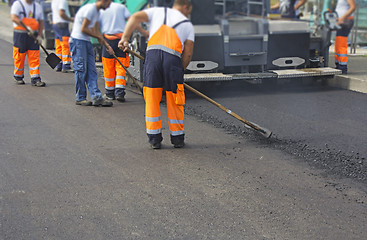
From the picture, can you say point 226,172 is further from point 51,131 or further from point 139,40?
point 139,40

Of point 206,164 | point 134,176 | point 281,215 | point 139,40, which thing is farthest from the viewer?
point 139,40

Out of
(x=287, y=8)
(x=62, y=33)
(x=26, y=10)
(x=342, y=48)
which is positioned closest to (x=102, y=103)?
(x=26, y=10)

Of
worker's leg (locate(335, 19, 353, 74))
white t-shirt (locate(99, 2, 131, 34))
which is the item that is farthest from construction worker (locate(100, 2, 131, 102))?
worker's leg (locate(335, 19, 353, 74))

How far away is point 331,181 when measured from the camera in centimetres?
480

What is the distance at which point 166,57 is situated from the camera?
575 centimetres

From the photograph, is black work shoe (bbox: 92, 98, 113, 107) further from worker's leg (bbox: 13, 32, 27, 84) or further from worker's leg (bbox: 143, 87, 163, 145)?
worker's leg (bbox: 13, 32, 27, 84)

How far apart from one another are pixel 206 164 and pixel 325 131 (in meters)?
1.93

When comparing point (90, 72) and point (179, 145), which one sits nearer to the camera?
point (179, 145)

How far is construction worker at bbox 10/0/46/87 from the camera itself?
1002cm

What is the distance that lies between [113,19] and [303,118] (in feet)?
11.4

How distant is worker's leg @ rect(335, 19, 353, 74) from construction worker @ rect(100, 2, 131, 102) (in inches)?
152

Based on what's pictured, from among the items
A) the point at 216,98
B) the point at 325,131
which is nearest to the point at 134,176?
the point at 325,131

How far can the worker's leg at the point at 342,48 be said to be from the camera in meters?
10.2

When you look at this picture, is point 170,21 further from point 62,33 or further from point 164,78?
point 62,33
